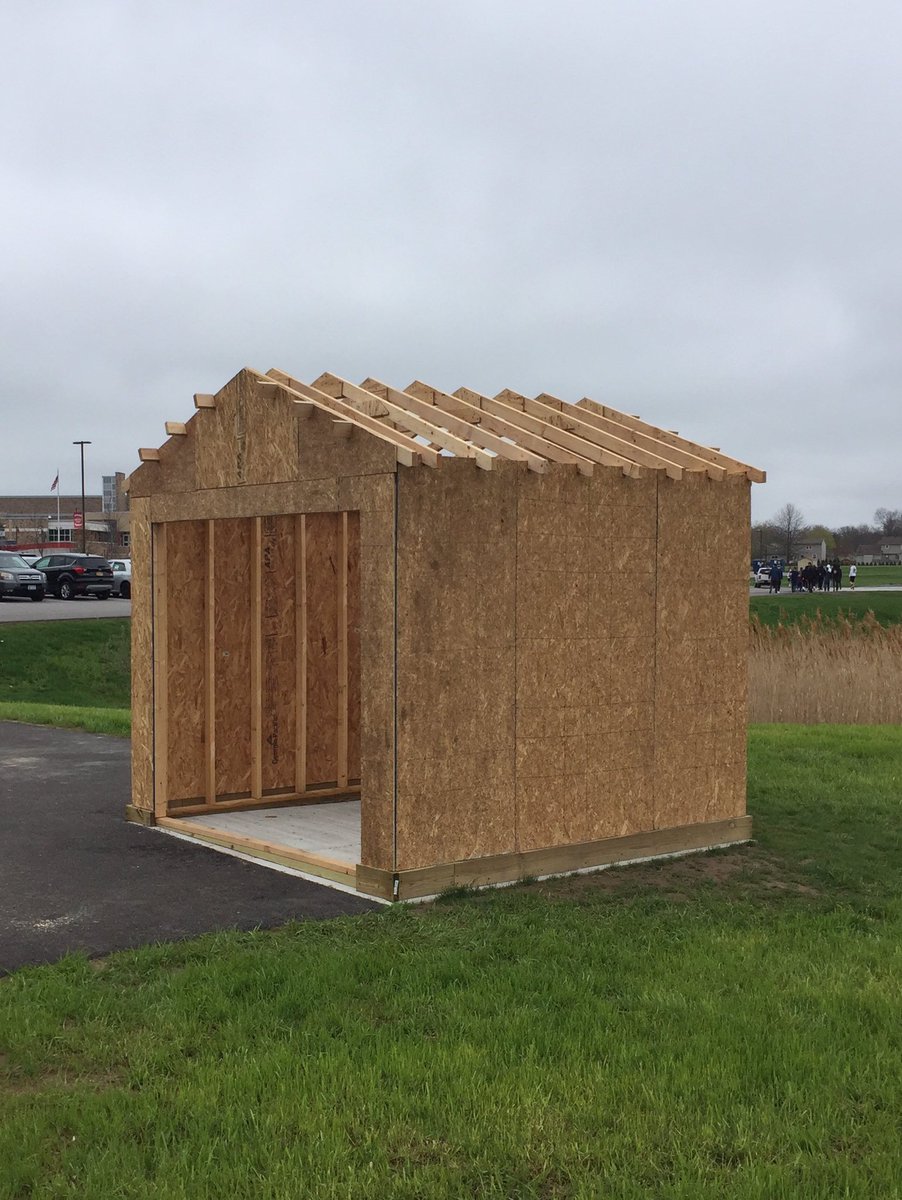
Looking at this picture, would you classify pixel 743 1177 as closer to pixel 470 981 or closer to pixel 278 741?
pixel 470 981

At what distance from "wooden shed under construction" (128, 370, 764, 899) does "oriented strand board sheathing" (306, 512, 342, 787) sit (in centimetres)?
2

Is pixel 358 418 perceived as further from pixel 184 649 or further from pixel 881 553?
pixel 881 553

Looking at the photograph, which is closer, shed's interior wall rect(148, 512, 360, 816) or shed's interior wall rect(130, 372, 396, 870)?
shed's interior wall rect(130, 372, 396, 870)

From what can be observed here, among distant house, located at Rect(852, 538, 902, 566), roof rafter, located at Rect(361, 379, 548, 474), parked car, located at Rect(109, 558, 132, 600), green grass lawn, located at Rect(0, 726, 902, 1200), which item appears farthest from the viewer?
distant house, located at Rect(852, 538, 902, 566)

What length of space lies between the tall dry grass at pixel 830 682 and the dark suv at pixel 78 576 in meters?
25.8

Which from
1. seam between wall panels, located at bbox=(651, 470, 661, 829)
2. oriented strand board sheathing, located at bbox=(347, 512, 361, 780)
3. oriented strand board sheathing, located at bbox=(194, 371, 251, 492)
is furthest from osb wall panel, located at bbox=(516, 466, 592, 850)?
oriented strand board sheathing, located at bbox=(347, 512, 361, 780)

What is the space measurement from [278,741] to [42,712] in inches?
286

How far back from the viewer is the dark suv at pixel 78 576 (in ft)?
127

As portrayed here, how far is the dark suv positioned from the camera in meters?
38.8

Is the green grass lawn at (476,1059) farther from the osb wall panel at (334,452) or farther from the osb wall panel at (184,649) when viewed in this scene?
the osb wall panel at (184,649)

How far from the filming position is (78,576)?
127 ft

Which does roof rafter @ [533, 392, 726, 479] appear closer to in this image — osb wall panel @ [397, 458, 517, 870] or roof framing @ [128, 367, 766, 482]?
roof framing @ [128, 367, 766, 482]

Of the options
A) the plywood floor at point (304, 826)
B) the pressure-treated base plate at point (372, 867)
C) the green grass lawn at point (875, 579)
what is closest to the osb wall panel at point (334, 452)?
the pressure-treated base plate at point (372, 867)

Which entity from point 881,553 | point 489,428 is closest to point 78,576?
point 489,428
